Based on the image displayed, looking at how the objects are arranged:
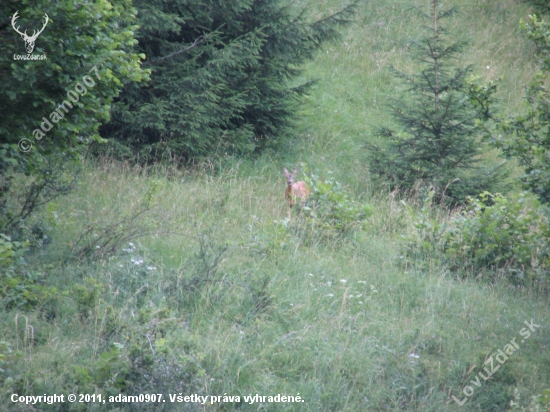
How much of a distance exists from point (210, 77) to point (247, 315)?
6.20 meters

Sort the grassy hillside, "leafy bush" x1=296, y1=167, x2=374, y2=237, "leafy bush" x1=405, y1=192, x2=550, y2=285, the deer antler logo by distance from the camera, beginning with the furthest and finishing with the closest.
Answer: "leafy bush" x1=296, y1=167, x2=374, y2=237 → "leafy bush" x1=405, y1=192, x2=550, y2=285 → the deer antler logo → the grassy hillside

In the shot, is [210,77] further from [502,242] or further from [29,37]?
[502,242]

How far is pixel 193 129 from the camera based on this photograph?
10508 mm

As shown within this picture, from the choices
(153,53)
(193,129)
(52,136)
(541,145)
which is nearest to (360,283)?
(541,145)

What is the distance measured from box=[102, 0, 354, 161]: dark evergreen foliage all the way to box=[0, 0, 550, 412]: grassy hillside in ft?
7.00

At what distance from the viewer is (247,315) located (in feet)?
18.1

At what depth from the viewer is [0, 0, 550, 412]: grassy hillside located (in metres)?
4.53

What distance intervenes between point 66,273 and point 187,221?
2043 millimetres

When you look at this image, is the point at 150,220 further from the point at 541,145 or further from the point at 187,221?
the point at 541,145

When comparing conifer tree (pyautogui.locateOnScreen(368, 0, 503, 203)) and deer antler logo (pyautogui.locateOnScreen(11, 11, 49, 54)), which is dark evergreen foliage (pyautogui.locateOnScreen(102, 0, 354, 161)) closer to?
conifer tree (pyautogui.locateOnScreen(368, 0, 503, 203))

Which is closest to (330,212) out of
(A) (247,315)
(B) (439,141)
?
(A) (247,315)

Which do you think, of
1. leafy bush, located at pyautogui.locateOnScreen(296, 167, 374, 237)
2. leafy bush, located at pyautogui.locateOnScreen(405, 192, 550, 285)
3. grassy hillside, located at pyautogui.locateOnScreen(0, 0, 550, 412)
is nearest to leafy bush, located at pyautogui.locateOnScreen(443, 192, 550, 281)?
leafy bush, located at pyautogui.locateOnScreen(405, 192, 550, 285)

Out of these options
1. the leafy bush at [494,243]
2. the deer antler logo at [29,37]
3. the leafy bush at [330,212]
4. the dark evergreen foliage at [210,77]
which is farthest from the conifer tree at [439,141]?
the deer antler logo at [29,37]

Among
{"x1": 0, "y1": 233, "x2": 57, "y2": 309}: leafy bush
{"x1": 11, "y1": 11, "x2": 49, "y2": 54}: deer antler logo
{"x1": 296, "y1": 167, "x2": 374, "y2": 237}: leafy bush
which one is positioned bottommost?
{"x1": 0, "y1": 233, "x2": 57, "y2": 309}: leafy bush
